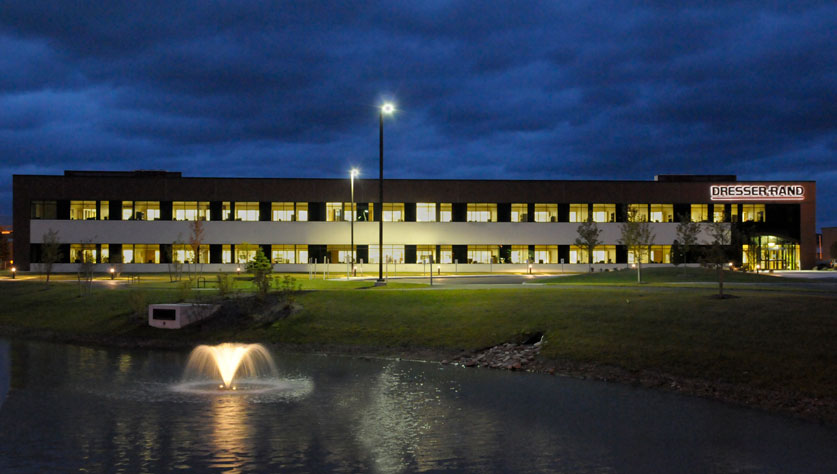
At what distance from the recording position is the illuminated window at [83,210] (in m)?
82.0

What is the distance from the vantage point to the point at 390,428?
16.3 metres

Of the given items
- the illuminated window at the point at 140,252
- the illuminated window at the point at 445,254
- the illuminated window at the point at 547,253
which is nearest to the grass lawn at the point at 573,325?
the illuminated window at the point at 140,252

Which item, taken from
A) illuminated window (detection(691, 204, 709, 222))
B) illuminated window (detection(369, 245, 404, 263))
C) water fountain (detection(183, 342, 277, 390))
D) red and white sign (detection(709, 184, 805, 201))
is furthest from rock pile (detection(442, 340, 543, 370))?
red and white sign (detection(709, 184, 805, 201))

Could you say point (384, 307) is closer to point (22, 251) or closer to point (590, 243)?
point (590, 243)

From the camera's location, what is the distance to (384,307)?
117 ft

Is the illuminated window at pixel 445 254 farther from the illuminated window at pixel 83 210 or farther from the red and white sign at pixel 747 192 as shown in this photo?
the illuminated window at pixel 83 210

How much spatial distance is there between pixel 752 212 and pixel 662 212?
38.4ft

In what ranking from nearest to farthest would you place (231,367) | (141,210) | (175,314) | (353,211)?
(231,367) → (175,314) → (353,211) → (141,210)

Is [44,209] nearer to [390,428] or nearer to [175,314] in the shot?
[175,314]

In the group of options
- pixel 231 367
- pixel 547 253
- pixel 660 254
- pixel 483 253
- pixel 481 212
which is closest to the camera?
pixel 231 367

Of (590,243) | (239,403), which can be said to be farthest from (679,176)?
(239,403)

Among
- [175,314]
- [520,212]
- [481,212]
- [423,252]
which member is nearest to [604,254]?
[520,212]

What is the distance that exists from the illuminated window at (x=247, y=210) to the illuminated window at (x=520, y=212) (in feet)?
97.2

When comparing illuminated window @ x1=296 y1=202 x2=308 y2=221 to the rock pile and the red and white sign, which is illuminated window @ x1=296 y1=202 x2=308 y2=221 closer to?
the red and white sign
